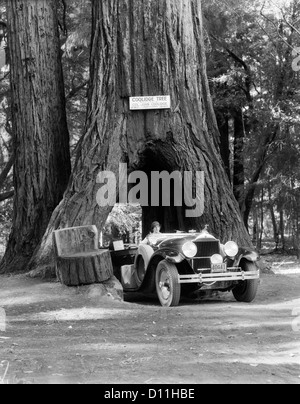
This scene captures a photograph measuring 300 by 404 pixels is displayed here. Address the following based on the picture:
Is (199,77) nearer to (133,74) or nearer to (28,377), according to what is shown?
(133,74)

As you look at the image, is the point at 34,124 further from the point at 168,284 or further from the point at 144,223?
the point at 168,284

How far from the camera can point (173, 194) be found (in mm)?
12336

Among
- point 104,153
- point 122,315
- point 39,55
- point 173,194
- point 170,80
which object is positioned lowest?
point 122,315

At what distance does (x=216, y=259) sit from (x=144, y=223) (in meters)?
5.63

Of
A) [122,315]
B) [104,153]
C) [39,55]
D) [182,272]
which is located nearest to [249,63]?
[39,55]

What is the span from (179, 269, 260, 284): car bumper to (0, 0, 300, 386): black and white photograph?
0.08ft

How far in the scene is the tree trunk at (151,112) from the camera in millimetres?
11469

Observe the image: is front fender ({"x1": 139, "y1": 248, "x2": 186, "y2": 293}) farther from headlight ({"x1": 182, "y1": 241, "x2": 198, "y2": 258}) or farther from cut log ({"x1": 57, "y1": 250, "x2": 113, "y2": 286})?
cut log ({"x1": 57, "y1": 250, "x2": 113, "y2": 286})

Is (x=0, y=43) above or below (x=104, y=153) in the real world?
above

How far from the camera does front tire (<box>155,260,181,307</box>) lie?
8680 millimetres

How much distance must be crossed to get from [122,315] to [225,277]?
67.9 inches

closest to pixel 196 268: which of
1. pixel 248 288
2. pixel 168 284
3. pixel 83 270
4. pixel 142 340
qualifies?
pixel 168 284

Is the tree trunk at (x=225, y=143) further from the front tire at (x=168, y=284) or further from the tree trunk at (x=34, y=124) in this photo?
the front tire at (x=168, y=284)

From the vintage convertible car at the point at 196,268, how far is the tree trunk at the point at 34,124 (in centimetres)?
371
